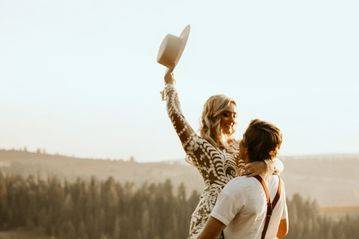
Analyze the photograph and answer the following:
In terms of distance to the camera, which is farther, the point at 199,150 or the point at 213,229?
the point at 199,150

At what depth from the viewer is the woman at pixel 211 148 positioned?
3627mm

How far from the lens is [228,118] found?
3662mm

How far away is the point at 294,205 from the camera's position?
21031 millimetres

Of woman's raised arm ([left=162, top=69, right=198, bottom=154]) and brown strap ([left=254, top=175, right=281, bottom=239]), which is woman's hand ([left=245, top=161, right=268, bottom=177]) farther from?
woman's raised arm ([left=162, top=69, right=198, bottom=154])

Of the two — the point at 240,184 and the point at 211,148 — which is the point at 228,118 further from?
the point at 240,184

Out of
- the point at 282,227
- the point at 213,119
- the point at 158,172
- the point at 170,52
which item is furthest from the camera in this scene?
the point at 158,172

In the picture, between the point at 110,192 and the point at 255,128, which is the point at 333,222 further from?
the point at 255,128

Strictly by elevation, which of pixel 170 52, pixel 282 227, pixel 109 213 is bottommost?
pixel 109 213

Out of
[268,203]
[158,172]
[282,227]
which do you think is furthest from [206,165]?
A: [158,172]

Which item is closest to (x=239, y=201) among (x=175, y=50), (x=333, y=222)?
(x=175, y=50)

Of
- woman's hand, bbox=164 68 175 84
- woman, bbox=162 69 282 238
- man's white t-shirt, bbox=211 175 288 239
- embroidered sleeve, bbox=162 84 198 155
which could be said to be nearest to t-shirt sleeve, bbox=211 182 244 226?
man's white t-shirt, bbox=211 175 288 239

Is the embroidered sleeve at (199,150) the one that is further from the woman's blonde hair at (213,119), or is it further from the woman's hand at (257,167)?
the woman's hand at (257,167)

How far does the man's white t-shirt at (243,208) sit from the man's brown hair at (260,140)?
93 millimetres

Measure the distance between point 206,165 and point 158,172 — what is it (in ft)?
111
